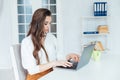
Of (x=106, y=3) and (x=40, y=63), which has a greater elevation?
(x=106, y=3)

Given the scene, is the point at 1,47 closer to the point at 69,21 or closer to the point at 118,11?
the point at 69,21

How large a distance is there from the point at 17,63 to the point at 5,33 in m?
2.84

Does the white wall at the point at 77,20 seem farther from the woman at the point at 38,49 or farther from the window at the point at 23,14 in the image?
the woman at the point at 38,49

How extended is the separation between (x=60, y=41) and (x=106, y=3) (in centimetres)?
124

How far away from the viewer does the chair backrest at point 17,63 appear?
1.69 m

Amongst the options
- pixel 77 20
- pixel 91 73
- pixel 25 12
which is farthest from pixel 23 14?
pixel 91 73

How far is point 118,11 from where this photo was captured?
14.8 ft

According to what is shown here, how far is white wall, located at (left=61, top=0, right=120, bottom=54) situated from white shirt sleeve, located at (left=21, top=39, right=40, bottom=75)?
8.95ft

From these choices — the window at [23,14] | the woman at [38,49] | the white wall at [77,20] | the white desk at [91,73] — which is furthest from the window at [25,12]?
the white desk at [91,73]

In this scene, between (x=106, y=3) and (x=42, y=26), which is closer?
(x=42, y=26)

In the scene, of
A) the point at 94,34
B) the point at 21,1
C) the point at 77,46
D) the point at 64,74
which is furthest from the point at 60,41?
the point at 64,74

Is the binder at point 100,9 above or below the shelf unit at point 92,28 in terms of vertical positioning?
above

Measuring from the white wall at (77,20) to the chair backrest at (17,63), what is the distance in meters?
2.77

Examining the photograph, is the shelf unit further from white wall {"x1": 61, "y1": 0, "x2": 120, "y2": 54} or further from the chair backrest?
the chair backrest
